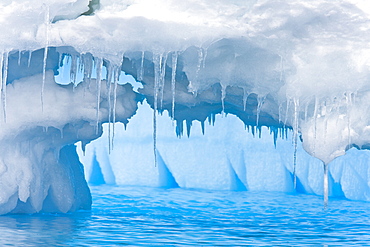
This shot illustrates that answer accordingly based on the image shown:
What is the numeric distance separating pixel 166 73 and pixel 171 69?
Result: 0.25 m

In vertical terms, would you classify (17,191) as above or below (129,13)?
below

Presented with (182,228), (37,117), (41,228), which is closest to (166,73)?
(37,117)

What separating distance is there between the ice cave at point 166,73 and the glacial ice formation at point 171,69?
0.02 meters

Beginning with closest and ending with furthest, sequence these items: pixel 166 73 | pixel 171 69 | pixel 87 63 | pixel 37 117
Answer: pixel 87 63
pixel 171 69
pixel 166 73
pixel 37 117

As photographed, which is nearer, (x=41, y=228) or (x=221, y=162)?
(x=41, y=228)

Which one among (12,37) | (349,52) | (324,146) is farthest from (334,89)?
(12,37)

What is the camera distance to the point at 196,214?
10.0 meters

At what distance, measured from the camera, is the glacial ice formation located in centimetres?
573

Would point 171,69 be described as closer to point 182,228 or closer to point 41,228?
point 182,228

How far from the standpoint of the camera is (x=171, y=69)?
7.65 metres

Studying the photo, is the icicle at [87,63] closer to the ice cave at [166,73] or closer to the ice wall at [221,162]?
the ice cave at [166,73]

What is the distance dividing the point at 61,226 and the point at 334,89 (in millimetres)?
4074

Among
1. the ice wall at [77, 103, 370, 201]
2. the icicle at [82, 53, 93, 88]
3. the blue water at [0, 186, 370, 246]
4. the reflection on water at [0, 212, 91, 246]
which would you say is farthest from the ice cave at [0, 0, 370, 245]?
the ice wall at [77, 103, 370, 201]

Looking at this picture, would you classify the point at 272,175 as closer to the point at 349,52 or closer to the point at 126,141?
the point at 126,141
